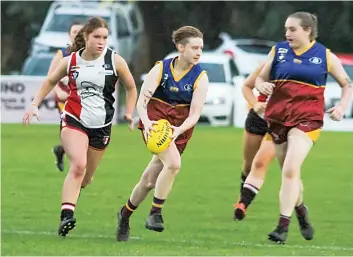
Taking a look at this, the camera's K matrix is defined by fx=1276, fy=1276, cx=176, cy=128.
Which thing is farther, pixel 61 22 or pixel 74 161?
pixel 61 22

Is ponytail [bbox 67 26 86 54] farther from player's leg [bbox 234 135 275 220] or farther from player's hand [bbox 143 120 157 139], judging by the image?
player's leg [bbox 234 135 275 220]

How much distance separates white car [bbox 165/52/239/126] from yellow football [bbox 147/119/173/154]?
64.5 ft

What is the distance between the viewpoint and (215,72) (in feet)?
107

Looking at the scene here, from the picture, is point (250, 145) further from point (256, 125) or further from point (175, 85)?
point (175, 85)

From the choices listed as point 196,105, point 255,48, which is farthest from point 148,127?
point 255,48

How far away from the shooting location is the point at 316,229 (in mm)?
13242

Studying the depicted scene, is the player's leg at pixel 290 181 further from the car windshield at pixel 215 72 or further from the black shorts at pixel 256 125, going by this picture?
the car windshield at pixel 215 72

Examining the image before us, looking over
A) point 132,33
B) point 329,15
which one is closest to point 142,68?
point 132,33

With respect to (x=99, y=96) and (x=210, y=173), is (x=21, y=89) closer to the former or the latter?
(x=210, y=173)

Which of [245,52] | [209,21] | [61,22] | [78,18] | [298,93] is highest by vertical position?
[298,93]

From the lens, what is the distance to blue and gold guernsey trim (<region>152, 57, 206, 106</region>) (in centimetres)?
1164

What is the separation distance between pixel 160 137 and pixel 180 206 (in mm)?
3927

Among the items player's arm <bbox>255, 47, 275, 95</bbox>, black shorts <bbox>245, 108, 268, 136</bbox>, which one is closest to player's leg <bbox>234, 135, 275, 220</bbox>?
black shorts <bbox>245, 108, 268, 136</bbox>

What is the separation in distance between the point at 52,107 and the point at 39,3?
14.8m
